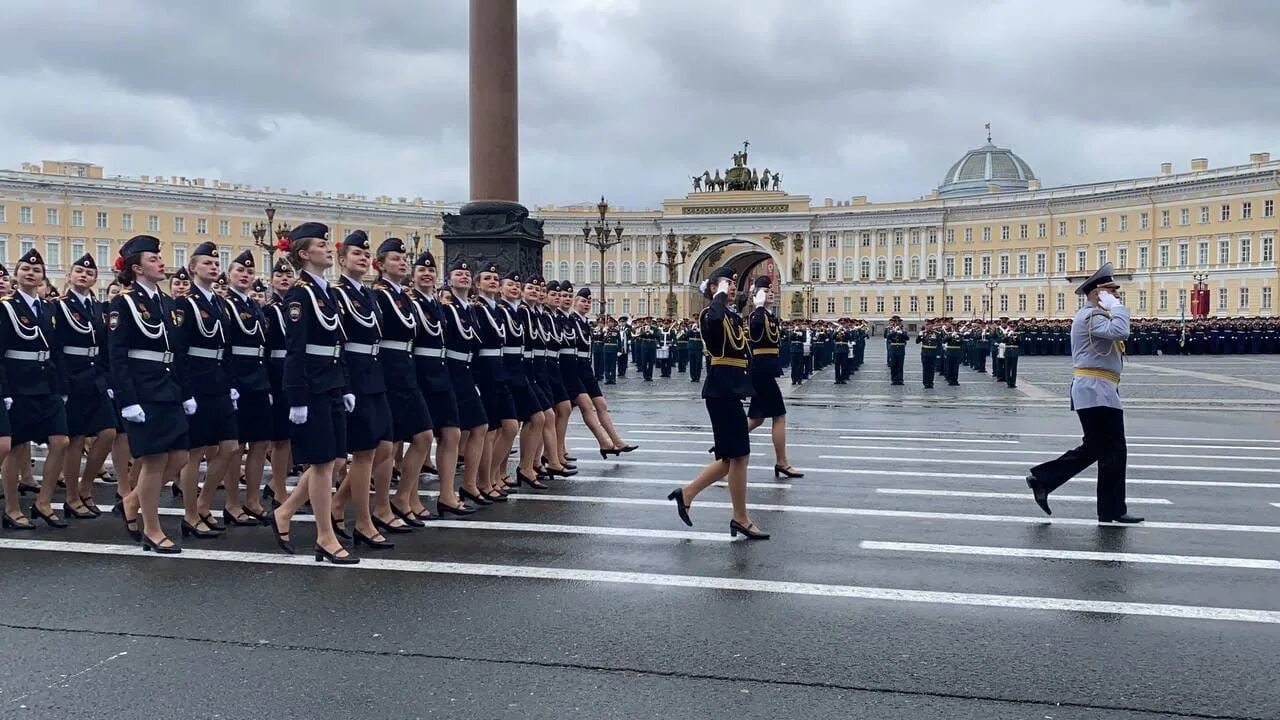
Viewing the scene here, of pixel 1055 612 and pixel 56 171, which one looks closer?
pixel 1055 612

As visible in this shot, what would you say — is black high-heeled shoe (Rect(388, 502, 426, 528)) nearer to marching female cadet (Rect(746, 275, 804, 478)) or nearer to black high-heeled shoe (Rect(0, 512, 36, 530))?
black high-heeled shoe (Rect(0, 512, 36, 530))

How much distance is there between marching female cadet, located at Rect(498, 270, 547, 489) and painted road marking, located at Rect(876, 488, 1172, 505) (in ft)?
11.3

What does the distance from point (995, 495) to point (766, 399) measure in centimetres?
253

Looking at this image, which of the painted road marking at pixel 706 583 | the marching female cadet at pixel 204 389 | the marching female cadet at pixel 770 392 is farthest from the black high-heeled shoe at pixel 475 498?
the marching female cadet at pixel 770 392

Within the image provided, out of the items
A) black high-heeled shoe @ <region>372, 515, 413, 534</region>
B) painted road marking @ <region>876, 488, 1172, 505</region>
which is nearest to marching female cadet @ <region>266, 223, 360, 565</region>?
black high-heeled shoe @ <region>372, 515, 413, 534</region>

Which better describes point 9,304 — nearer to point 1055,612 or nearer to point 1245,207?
point 1055,612

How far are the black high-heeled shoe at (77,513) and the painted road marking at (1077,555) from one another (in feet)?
21.1

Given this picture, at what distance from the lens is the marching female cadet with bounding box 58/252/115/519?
356 inches

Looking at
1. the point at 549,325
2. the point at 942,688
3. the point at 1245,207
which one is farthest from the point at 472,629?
the point at 1245,207

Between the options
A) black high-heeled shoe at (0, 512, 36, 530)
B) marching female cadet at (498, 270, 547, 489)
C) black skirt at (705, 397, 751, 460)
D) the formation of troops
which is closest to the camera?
the formation of troops

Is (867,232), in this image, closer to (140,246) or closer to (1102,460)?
(1102,460)

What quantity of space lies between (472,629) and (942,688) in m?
2.44

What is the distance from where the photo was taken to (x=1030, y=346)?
2041 inches

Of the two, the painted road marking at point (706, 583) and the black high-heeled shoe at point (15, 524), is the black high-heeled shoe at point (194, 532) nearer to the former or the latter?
the painted road marking at point (706, 583)
